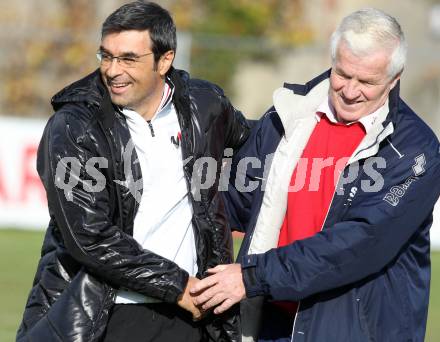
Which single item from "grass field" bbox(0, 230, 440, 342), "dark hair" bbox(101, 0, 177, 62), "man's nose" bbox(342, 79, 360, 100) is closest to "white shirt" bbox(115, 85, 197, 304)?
"dark hair" bbox(101, 0, 177, 62)

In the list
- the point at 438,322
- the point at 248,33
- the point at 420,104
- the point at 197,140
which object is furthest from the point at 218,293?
the point at 248,33

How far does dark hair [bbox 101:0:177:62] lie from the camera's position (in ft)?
14.6

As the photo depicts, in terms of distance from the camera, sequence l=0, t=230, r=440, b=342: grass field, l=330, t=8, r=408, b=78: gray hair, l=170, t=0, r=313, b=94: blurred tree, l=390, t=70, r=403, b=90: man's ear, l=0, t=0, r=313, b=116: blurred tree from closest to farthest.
Result: l=330, t=8, r=408, b=78: gray hair
l=390, t=70, r=403, b=90: man's ear
l=0, t=230, r=440, b=342: grass field
l=0, t=0, r=313, b=116: blurred tree
l=170, t=0, r=313, b=94: blurred tree

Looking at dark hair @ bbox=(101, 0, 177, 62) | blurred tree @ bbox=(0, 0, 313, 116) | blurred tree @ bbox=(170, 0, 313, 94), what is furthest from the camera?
blurred tree @ bbox=(170, 0, 313, 94)

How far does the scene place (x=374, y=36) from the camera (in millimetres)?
4223

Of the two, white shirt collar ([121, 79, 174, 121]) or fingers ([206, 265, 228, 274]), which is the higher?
white shirt collar ([121, 79, 174, 121])

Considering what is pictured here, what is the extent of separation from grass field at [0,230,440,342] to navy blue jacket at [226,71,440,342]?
141 inches

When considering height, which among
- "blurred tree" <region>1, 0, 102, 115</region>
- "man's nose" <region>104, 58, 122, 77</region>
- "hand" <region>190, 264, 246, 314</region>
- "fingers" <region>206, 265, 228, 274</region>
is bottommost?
"blurred tree" <region>1, 0, 102, 115</region>

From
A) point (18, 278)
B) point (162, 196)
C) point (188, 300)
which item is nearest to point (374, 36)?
point (162, 196)

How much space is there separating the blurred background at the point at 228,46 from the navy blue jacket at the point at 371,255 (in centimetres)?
981

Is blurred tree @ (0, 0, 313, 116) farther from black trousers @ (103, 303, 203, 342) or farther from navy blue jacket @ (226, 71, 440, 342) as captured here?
navy blue jacket @ (226, 71, 440, 342)

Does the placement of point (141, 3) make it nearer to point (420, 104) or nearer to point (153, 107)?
point (153, 107)

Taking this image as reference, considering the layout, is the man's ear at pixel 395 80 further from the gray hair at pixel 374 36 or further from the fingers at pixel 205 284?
the fingers at pixel 205 284

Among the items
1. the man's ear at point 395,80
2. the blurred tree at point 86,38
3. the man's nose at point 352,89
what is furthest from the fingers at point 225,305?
the blurred tree at point 86,38
